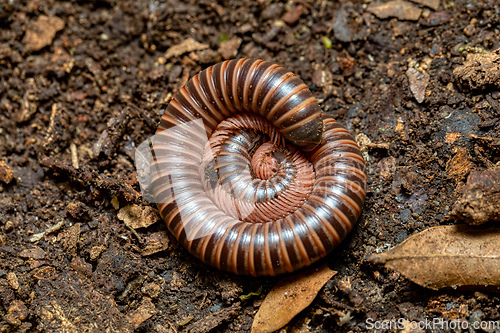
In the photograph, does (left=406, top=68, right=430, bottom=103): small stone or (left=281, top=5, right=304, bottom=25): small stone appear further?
(left=281, top=5, right=304, bottom=25): small stone

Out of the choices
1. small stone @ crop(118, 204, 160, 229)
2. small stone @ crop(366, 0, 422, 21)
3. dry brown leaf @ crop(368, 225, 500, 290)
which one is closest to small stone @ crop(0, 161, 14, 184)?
small stone @ crop(118, 204, 160, 229)

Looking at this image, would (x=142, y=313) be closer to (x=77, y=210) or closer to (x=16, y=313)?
(x=16, y=313)

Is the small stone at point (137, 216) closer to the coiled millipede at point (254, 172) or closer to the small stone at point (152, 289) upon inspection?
the coiled millipede at point (254, 172)

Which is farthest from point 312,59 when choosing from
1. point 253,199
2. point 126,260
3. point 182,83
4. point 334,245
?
point 126,260

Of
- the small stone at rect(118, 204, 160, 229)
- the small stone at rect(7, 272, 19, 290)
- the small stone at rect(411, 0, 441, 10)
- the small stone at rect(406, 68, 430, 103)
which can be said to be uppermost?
the small stone at rect(411, 0, 441, 10)

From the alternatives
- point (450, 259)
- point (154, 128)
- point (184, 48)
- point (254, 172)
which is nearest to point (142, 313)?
point (254, 172)

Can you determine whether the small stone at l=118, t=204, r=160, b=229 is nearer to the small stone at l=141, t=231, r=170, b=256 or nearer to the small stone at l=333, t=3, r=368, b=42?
the small stone at l=141, t=231, r=170, b=256

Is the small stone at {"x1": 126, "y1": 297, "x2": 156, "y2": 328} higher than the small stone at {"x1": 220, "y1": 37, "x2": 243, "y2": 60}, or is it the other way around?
the small stone at {"x1": 220, "y1": 37, "x2": 243, "y2": 60}
